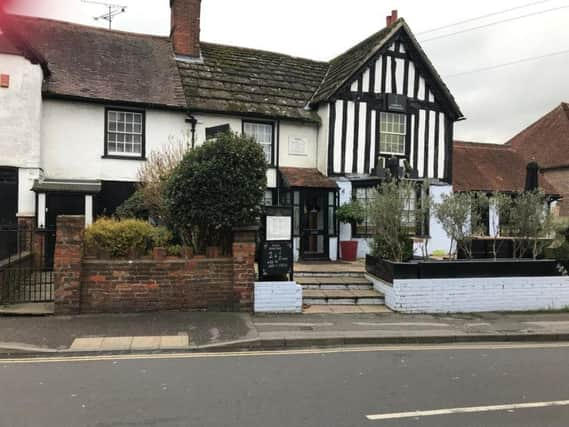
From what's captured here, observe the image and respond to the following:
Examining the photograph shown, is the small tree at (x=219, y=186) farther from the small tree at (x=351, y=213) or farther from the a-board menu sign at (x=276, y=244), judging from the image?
the small tree at (x=351, y=213)

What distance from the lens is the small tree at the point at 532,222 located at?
1089 centimetres

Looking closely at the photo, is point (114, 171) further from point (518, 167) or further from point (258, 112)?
point (518, 167)

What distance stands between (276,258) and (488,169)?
15625 mm

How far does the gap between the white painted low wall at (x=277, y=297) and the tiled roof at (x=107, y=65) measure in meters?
7.92

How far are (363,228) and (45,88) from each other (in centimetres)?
1080

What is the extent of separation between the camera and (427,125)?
54.9 feet

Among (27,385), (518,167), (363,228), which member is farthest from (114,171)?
(518,167)

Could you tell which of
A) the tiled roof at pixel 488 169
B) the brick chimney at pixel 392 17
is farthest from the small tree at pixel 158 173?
the tiled roof at pixel 488 169

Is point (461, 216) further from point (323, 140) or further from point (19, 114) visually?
point (19, 114)

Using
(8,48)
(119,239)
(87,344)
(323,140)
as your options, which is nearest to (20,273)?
(119,239)

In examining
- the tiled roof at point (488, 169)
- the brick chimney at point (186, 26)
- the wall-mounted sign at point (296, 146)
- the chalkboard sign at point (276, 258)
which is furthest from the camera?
the tiled roof at point (488, 169)

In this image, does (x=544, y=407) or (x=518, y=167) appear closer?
(x=544, y=407)

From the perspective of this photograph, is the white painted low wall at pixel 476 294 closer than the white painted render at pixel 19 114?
Yes

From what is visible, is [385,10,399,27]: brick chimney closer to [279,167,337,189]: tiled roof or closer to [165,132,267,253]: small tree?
[279,167,337,189]: tiled roof
